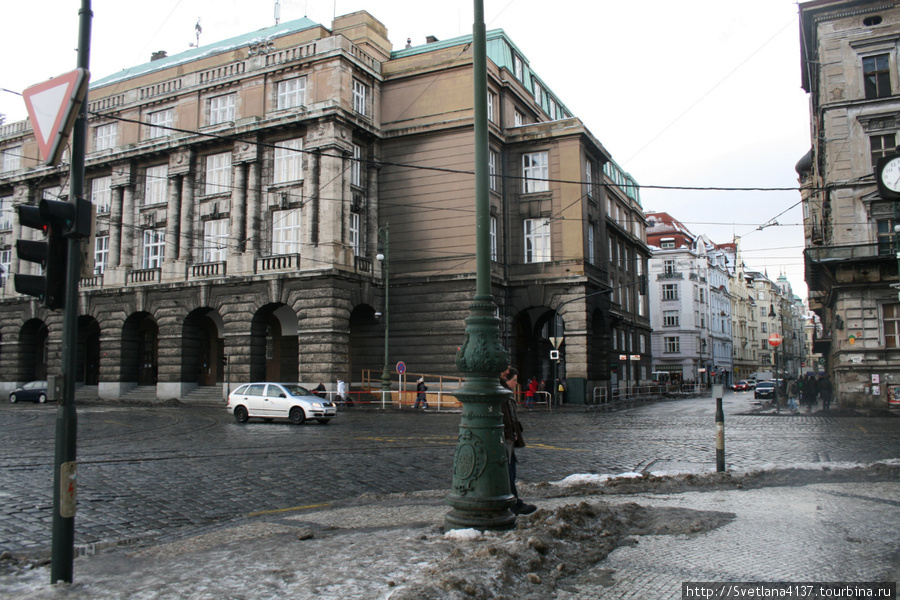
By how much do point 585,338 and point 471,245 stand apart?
762 cm

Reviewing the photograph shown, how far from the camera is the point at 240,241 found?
3534 centimetres

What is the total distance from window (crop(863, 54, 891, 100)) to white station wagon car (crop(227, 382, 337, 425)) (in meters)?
27.2

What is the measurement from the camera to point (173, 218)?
1487 inches

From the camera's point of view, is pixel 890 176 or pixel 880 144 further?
pixel 880 144

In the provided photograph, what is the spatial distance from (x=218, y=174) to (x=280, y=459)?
2819 centimetres

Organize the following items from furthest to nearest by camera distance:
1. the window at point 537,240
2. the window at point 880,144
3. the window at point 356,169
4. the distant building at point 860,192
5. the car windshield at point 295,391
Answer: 1. the window at point 537,240
2. the window at point 356,169
3. the window at point 880,144
4. the distant building at point 860,192
5. the car windshield at point 295,391

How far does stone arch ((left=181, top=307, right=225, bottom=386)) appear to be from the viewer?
3662cm

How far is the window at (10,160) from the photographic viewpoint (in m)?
45.3

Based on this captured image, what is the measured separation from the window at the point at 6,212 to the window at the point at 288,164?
73.6 ft

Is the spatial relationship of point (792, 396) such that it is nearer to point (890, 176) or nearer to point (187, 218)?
point (890, 176)

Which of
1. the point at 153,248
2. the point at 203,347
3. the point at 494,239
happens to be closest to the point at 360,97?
the point at 494,239

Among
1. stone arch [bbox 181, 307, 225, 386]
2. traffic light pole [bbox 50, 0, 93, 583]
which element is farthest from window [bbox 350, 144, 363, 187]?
traffic light pole [bbox 50, 0, 93, 583]

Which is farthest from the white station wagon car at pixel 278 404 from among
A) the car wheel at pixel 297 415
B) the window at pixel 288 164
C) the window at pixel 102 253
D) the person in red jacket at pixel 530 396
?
the window at pixel 102 253

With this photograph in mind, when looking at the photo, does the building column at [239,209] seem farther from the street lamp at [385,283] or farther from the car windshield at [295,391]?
the car windshield at [295,391]
